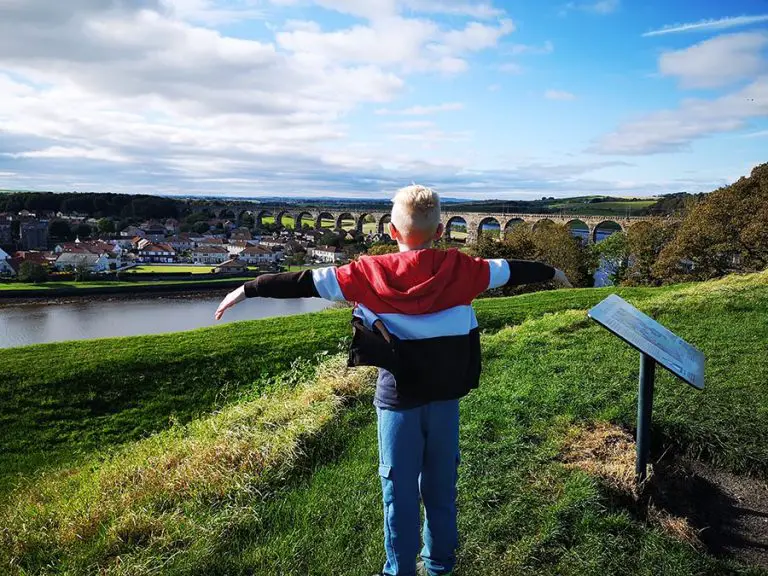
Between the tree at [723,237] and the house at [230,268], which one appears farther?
the house at [230,268]

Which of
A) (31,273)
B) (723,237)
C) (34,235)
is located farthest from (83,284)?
(723,237)

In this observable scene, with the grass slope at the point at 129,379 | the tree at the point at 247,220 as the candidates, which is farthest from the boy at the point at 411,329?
the tree at the point at 247,220

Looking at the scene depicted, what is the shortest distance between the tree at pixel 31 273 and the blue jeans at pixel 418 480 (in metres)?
45.9

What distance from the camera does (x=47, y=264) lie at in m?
43.5

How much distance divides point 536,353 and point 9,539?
4.92 m

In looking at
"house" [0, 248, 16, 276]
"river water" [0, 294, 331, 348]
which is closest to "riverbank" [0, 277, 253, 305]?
"river water" [0, 294, 331, 348]

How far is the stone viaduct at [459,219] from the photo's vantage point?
44.6 meters

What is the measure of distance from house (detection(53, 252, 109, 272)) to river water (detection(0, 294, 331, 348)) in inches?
479

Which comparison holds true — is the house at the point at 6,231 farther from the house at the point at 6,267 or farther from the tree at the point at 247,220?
the tree at the point at 247,220

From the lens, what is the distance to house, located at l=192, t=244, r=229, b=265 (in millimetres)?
60688

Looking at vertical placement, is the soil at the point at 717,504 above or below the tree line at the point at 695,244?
below

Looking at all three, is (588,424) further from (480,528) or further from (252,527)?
(252,527)

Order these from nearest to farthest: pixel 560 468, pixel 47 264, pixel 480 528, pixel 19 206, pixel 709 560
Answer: pixel 709 560 < pixel 480 528 < pixel 560 468 < pixel 47 264 < pixel 19 206

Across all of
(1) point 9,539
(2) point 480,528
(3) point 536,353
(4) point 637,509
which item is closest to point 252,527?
(2) point 480,528
